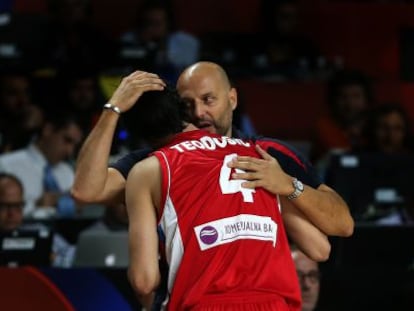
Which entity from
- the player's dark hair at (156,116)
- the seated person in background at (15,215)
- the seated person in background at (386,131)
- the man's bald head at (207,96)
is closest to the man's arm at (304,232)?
the man's bald head at (207,96)

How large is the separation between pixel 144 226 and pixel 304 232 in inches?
25.0

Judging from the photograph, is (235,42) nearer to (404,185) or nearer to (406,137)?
(406,137)

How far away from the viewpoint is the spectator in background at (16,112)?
28.6ft

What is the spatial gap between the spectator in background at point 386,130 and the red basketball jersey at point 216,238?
4.52 metres

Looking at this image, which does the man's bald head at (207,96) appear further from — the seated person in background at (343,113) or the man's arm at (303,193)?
the seated person in background at (343,113)

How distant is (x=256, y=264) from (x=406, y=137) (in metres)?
4.83

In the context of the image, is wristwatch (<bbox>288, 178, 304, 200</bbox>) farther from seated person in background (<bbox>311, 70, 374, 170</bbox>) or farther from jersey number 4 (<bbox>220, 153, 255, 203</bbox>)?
seated person in background (<bbox>311, 70, 374, 170</bbox>)

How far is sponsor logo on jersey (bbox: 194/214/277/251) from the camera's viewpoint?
392 cm

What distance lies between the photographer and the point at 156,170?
13.1ft

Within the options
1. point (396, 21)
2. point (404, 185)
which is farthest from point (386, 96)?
→ point (404, 185)

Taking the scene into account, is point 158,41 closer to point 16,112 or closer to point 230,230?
point 16,112

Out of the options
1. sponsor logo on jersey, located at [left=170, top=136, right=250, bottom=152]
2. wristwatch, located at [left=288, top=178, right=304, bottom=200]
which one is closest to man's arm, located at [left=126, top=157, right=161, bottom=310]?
sponsor logo on jersey, located at [left=170, top=136, right=250, bottom=152]

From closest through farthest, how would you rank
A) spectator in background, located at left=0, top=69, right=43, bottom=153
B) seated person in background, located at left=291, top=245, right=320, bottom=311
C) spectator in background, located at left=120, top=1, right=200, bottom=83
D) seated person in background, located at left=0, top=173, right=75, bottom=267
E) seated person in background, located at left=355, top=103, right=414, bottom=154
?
seated person in background, located at left=291, top=245, right=320, bottom=311
seated person in background, located at left=0, top=173, right=75, bottom=267
seated person in background, located at left=355, top=103, right=414, bottom=154
spectator in background, located at left=0, top=69, right=43, bottom=153
spectator in background, located at left=120, top=1, right=200, bottom=83

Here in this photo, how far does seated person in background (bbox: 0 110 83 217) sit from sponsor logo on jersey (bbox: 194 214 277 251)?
167 inches
